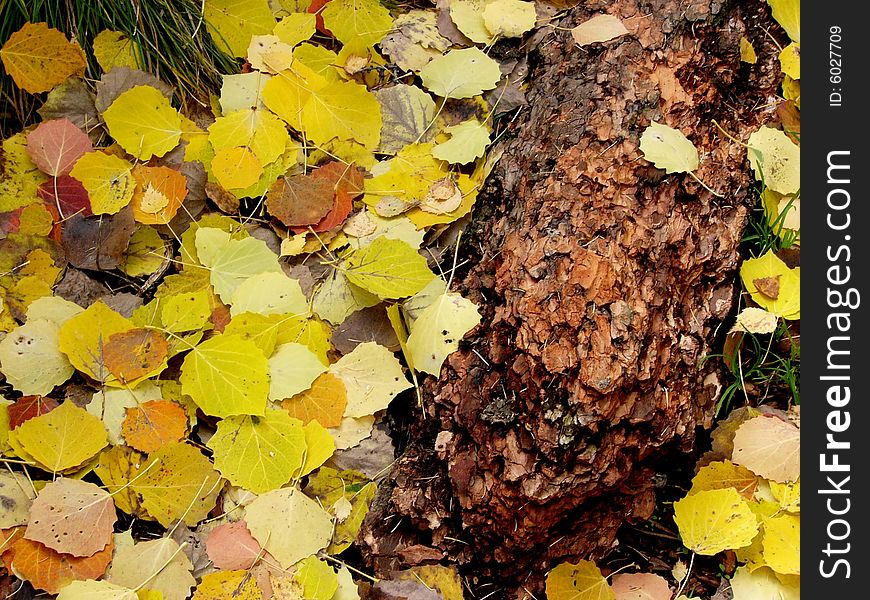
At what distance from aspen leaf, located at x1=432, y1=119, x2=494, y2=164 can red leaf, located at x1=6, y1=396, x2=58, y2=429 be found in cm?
77

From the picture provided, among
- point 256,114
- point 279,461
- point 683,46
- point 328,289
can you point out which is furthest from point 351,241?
point 683,46

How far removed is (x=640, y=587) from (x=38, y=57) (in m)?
1.38

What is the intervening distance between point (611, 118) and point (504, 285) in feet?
1.07

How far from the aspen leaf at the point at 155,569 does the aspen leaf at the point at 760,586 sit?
0.82m

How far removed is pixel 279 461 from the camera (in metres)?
1.29

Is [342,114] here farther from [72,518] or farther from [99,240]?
[72,518]

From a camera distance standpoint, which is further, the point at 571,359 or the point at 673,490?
the point at 673,490

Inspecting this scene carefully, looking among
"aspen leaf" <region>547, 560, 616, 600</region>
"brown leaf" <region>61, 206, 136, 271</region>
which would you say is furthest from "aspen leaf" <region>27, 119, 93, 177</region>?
"aspen leaf" <region>547, 560, 616, 600</region>

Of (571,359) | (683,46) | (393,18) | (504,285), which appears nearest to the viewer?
(571,359)

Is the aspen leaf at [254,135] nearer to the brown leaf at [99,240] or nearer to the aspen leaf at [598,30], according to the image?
the brown leaf at [99,240]

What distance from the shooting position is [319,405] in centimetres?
134

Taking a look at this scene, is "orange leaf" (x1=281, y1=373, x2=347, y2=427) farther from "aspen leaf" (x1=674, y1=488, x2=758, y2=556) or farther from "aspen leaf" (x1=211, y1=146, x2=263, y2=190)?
"aspen leaf" (x1=674, y1=488, x2=758, y2=556)

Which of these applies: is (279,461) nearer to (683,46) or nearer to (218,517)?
(218,517)

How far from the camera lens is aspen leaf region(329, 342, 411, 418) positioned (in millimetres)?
1346
